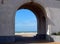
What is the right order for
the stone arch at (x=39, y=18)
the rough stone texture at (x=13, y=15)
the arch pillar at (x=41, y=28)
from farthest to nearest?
the stone arch at (x=39, y=18)
the arch pillar at (x=41, y=28)
the rough stone texture at (x=13, y=15)

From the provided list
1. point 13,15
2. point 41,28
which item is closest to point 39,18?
point 41,28

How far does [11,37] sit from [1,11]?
324cm

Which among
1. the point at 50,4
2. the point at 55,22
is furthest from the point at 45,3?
the point at 55,22

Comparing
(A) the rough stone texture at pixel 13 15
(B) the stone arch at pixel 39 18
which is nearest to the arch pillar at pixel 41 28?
(B) the stone arch at pixel 39 18

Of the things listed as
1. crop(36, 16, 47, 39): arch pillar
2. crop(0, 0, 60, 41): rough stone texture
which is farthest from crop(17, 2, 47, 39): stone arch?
crop(0, 0, 60, 41): rough stone texture

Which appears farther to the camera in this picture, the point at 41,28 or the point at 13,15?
the point at 41,28

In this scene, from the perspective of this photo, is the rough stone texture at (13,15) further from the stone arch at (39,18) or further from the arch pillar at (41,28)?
the arch pillar at (41,28)

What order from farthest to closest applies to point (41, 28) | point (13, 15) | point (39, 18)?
point (39, 18)
point (41, 28)
point (13, 15)

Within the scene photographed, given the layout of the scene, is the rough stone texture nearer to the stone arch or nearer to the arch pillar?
the stone arch

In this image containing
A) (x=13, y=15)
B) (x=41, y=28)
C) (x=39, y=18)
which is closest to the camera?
(x=13, y=15)

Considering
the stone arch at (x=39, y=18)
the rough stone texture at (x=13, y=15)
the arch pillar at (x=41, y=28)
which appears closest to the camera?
the rough stone texture at (x=13, y=15)

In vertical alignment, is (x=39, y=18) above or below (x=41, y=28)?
above

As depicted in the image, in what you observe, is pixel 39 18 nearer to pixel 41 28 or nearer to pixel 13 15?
pixel 41 28

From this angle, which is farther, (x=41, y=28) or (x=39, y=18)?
(x=39, y=18)
